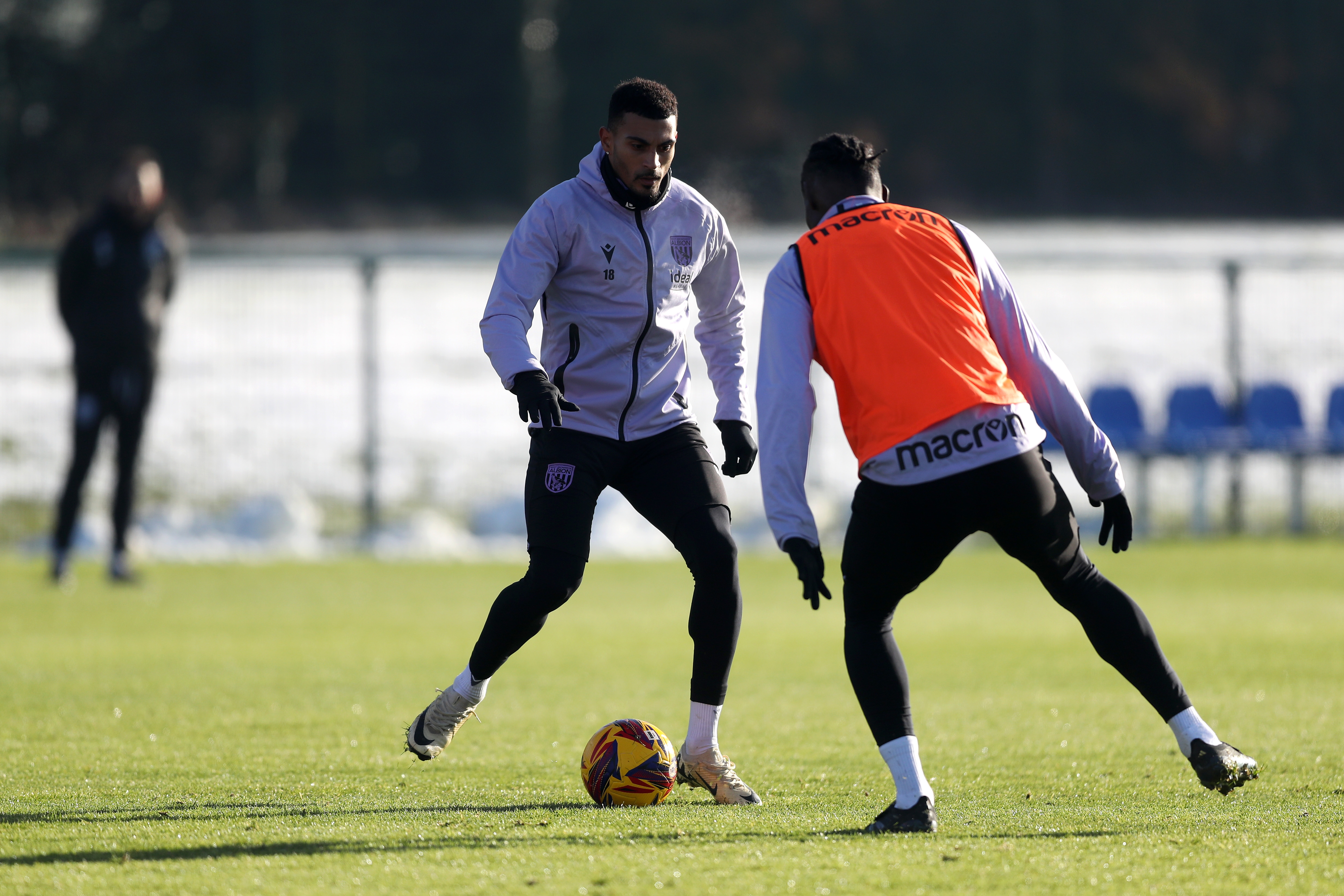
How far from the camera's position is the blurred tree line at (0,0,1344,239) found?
89.2 feet

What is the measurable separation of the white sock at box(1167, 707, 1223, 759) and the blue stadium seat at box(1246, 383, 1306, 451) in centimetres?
1193

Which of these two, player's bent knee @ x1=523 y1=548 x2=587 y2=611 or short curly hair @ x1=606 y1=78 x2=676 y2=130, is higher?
short curly hair @ x1=606 y1=78 x2=676 y2=130

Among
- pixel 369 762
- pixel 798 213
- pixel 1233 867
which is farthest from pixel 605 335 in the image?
pixel 798 213

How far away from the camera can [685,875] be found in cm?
357

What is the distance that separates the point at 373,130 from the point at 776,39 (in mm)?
7159

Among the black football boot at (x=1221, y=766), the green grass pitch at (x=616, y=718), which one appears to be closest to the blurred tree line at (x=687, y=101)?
the green grass pitch at (x=616, y=718)

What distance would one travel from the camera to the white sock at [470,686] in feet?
16.2

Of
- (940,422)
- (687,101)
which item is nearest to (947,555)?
(940,422)

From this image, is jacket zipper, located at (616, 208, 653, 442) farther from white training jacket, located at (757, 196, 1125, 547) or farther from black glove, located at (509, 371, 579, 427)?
white training jacket, located at (757, 196, 1125, 547)

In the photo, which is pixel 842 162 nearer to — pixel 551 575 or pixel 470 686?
pixel 551 575

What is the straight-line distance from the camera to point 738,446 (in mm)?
4980

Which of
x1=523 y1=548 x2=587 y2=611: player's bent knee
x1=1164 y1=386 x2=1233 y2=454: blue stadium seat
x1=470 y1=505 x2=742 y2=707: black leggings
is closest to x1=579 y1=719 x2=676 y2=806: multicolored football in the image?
x1=470 y1=505 x2=742 y2=707: black leggings

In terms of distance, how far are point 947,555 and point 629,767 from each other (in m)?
1.11

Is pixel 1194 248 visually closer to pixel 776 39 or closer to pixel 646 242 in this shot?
pixel 776 39
